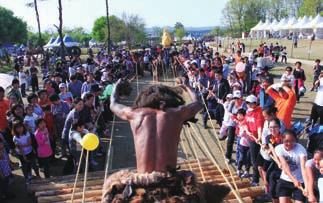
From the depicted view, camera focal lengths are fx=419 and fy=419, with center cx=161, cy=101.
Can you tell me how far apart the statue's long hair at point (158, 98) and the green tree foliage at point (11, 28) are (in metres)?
52.9

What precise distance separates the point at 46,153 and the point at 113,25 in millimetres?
55797

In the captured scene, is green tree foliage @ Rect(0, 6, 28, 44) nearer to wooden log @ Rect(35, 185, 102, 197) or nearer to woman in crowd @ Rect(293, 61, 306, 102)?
woman in crowd @ Rect(293, 61, 306, 102)

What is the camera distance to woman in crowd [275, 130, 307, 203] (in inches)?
219

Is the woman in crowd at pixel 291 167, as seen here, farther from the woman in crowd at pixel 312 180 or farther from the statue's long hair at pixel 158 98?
the statue's long hair at pixel 158 98

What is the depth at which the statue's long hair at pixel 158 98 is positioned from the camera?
3441mm

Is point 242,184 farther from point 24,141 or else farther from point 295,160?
point 24,141

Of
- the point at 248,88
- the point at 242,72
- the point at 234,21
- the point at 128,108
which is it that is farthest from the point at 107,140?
the point at 234,21

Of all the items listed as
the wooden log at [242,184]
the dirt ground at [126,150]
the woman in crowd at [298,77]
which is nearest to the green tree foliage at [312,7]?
the woman in crowd at [298,77]

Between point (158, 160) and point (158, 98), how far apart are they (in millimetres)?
529

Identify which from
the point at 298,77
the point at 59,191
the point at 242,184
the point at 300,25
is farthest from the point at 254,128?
the point at 300,25

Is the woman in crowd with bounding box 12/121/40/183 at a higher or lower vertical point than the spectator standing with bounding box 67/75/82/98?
lower

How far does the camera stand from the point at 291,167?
5617 mm

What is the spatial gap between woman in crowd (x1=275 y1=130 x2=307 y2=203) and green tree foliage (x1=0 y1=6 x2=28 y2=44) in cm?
5186

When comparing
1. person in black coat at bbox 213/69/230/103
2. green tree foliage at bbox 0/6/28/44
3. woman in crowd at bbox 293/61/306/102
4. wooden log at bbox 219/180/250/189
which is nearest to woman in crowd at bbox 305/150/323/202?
wooden log at bbox 219/180/250/189
